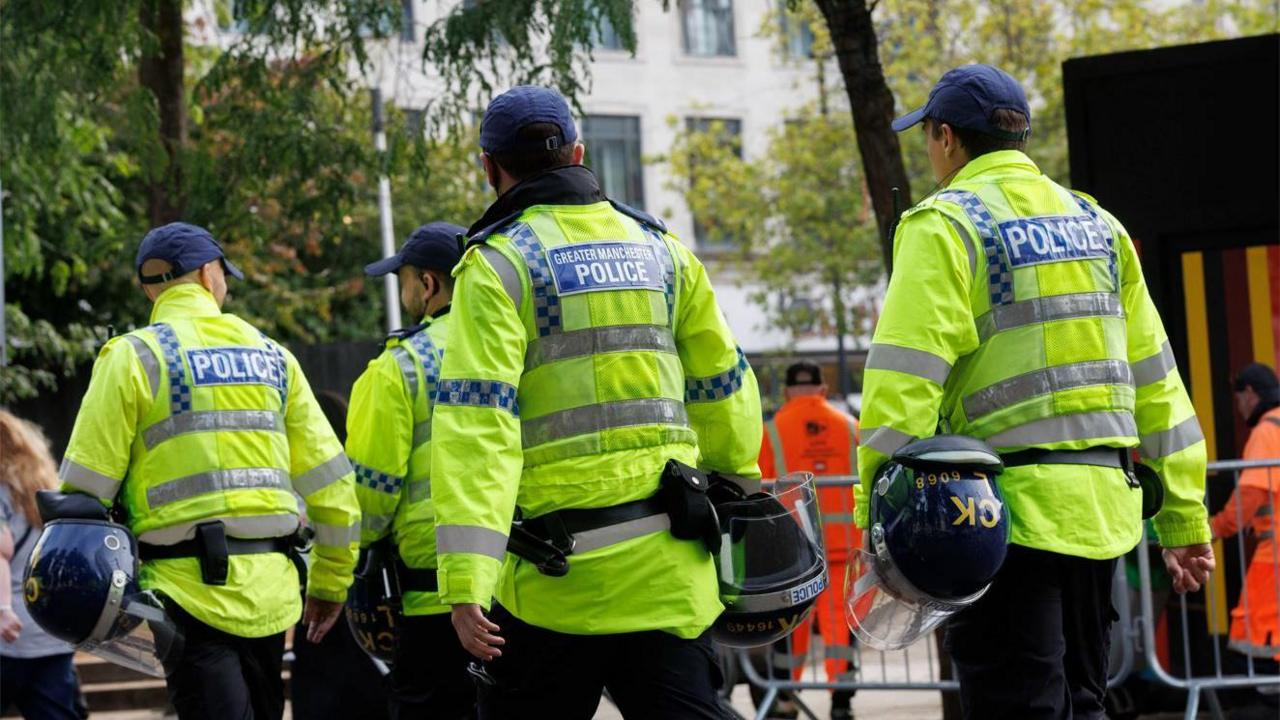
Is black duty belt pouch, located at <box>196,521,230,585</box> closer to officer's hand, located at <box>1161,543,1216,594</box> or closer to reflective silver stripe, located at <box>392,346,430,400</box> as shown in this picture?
reflective silver stripe, located at <box>392,346,430,400</box>

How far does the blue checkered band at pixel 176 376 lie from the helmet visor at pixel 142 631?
0.59 meters

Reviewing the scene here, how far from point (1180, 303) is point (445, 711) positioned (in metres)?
4.92

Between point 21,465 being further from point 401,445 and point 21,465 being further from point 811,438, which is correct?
point 811,438

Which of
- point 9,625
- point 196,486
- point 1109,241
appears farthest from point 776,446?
point 1109,241

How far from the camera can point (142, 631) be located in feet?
18.0

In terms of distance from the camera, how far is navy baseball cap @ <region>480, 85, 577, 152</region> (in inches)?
171

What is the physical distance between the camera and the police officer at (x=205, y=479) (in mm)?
5598

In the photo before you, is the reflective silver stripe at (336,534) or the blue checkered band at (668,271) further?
the reflective silver stripe at (336,534)

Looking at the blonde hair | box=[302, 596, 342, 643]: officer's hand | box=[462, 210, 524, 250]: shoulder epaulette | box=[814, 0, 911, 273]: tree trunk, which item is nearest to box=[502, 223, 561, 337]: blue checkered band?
box=[462, 210, 524, 250]: shoulder epaulette

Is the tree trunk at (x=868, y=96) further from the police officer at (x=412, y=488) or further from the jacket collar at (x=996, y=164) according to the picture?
the jacket collar at (x=996, y=164)

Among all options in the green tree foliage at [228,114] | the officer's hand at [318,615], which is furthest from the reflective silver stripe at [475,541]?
the green tree foliage at [228,114]

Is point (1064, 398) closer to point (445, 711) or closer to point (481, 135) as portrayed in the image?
point (481, 135)

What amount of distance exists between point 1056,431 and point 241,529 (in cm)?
260

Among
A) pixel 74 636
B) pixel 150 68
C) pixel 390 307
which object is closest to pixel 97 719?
pixel 150 68
